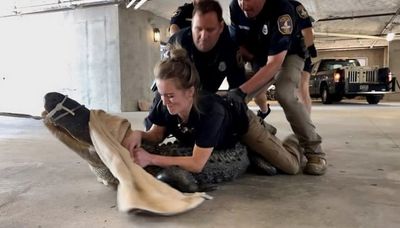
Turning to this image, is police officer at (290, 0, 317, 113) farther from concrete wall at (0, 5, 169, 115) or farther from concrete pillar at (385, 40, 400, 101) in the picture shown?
concrete pillar at (385, 40, 400, 101)

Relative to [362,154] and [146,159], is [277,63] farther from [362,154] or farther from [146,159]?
[362,154]

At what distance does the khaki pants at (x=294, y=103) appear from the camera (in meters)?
2.18

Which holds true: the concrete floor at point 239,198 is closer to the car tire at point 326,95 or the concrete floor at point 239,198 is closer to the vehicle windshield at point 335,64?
the car tire at point 326,95

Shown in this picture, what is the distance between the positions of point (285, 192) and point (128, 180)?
2.32 ft

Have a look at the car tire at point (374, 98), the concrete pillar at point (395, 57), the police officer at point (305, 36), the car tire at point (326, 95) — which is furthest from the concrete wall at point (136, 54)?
the concrete pillar at point (395, 57)

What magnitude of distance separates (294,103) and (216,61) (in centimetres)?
50

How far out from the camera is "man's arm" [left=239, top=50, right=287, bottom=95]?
192 centimetres

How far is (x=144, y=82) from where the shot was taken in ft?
29.2

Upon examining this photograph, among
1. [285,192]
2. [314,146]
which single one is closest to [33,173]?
[285,192]

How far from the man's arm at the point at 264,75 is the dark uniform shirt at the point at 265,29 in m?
0.03

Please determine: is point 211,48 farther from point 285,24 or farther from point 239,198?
point 239,198

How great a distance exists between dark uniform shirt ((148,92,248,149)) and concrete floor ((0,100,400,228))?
0.77ft

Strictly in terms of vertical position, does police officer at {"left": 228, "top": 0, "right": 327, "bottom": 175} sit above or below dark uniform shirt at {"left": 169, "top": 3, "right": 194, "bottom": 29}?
below

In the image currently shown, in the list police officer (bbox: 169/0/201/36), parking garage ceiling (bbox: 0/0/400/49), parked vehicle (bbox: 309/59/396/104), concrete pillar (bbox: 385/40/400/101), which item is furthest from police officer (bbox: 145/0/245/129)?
concrete pillar (bbox: 385/40/400/101)
